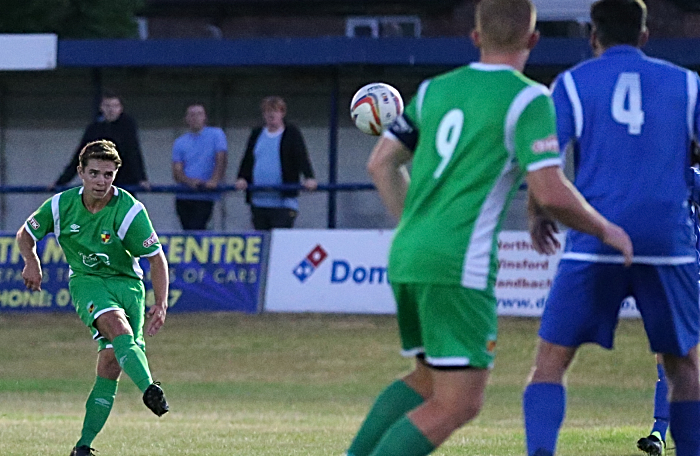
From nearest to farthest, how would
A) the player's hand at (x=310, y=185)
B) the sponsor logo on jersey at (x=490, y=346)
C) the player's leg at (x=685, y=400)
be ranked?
the sponsor logo on jersey at (x=490, y=346)
the player's leg at (x=685, y=400)
the player's hand at (x=310, y=185)

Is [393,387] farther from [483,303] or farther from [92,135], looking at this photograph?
[92,135]

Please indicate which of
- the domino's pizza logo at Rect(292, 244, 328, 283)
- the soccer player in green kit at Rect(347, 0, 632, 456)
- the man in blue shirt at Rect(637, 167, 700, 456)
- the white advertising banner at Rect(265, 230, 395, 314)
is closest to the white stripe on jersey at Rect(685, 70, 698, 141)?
the soccer player in green kit at Rect(347, 0, 632, 456)

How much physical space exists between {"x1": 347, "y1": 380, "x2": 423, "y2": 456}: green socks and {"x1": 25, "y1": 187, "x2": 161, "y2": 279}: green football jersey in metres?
3.01

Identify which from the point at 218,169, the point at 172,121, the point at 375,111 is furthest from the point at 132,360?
the point at 172,121

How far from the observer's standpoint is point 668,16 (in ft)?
95.2

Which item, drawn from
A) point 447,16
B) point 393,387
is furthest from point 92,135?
point 447,16

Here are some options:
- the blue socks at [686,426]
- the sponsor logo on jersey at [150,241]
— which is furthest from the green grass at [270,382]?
the blue socks at [686,426]

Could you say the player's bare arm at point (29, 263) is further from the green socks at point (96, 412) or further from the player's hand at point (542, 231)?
the player's hand at point (542, 231)

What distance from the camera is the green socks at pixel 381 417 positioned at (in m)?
5.59

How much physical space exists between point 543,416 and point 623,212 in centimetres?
92

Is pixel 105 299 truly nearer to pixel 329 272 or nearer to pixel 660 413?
pixel 660 413

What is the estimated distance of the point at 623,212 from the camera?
19.0 ft

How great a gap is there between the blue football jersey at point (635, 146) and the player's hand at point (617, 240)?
0.46 meters

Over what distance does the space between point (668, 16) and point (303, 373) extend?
54.5 feet
